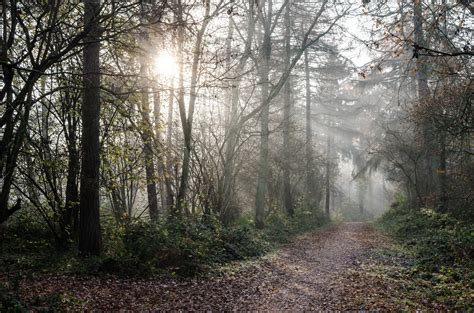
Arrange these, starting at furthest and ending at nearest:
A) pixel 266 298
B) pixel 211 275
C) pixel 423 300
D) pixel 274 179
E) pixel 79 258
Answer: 1. pixel 274 179
2. pixel 211 275
3. pixel 79 258
4. pixel 266 298
5. pixel 423 300

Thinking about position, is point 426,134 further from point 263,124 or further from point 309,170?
point 309,170

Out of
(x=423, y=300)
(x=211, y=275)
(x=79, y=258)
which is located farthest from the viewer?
(x=211, y=275)

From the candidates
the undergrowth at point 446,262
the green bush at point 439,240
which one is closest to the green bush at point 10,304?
the undergrowth at point 446,262

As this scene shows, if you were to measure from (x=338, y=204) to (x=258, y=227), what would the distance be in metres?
31.8

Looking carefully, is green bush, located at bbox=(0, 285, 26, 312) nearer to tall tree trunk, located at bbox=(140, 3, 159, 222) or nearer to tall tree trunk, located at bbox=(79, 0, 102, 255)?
tall tree trunk, located at bbox=(79, 0, 102, 255)

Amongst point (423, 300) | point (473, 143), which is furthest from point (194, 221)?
point (473, 143)

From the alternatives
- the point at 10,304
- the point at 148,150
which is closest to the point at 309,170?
the point at 148,150

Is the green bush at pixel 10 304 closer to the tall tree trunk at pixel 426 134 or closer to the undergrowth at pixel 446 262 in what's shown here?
the undergrowth at pixel 446 262

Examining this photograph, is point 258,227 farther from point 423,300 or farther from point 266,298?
point 423,300

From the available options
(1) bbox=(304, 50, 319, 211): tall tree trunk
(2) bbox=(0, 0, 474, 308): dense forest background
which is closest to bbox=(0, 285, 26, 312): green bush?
(2) bbox=(0, 0, 474, 308): dense forest background

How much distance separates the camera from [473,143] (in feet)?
47.8

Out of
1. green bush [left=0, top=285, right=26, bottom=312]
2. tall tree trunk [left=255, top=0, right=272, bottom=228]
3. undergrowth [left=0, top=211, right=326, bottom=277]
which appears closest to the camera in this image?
green bush [left=0, top=285, right=26, bottom=312]

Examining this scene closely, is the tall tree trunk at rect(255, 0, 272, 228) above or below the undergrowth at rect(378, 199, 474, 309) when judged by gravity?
above

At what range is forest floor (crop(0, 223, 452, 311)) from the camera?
648cm
